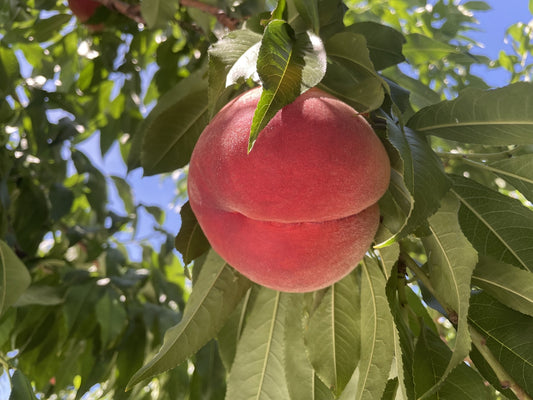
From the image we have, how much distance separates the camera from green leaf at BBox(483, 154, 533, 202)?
100 centimetres

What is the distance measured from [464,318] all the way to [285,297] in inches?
16.1

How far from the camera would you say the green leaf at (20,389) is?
1004mm

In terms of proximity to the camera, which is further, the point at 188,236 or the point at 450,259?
the point at 188,236

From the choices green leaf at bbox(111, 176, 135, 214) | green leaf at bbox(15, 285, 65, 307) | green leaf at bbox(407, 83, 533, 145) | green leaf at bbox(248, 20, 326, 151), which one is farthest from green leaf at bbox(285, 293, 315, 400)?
green leaf at bbox(111, 176, 135, 214)

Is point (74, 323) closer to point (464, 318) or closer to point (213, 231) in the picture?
point (213, 231)

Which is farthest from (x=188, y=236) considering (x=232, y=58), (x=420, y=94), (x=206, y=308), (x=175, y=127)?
(x=420, y=94)

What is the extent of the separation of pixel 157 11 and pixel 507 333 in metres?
1.02

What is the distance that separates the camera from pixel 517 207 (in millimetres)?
917

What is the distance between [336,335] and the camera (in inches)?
41.1

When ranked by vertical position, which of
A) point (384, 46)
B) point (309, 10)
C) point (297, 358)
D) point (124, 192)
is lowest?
point (124, 192)

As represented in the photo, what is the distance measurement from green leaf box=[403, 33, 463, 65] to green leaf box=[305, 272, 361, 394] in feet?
2.35

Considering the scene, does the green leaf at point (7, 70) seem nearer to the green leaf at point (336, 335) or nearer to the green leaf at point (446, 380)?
the green leaf at point (336, 335)

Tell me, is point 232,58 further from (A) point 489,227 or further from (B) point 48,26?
(B) point 48,26

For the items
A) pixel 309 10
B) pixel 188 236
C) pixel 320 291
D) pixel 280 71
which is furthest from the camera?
pixel 320 291
